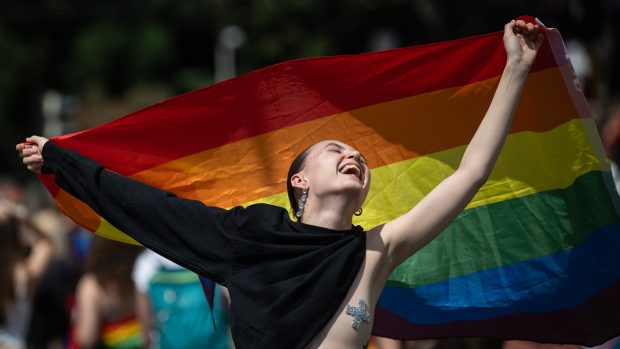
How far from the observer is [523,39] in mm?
4391

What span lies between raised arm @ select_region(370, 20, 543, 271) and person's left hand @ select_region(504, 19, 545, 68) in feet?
0.40

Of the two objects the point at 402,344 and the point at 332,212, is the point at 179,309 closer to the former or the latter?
the point at 402,344

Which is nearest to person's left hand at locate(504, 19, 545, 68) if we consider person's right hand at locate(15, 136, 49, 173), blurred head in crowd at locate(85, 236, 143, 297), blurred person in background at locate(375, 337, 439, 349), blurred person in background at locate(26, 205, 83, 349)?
blurred person in background at locate(375, 337, 439, 349)

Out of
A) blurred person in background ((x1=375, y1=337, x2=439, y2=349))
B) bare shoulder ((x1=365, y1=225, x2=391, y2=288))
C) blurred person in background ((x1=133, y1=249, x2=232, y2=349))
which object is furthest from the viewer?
blurred person in background ((x1=133, y1=249, x2=232, y2=349))

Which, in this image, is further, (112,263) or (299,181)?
(112,263)

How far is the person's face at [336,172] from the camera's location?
406cm

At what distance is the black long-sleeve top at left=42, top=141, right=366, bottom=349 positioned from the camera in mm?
3910

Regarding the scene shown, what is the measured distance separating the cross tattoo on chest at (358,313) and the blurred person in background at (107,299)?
316 centimetres

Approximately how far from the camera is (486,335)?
4.74m

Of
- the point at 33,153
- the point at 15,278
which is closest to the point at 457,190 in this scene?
the point at 33,153

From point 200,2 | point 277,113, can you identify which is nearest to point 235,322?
point 277,113

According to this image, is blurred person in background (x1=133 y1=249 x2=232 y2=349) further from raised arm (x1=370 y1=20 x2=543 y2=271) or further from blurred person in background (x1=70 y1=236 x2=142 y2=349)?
raised arm (x1=370 y1=20 x2=543 y2=271)

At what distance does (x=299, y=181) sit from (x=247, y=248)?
37 centimetres

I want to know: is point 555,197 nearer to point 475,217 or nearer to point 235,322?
point 475,217
